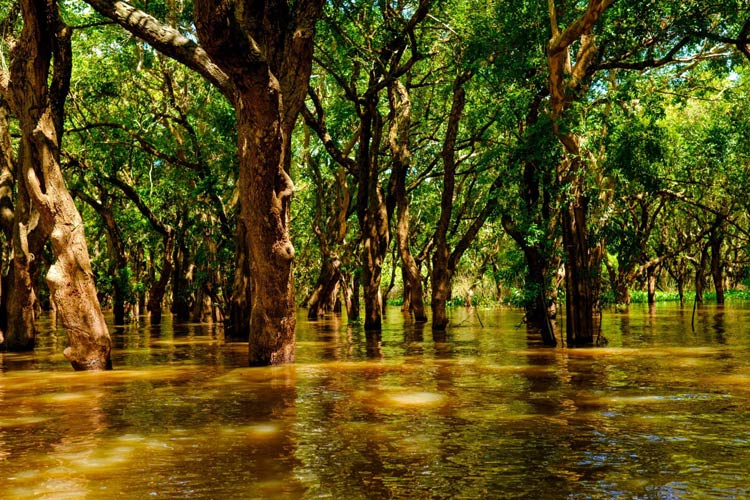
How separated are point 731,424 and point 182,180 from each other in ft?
77.2

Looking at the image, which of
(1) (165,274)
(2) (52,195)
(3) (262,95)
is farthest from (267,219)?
(1) (165,274)

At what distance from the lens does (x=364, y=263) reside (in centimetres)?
2364

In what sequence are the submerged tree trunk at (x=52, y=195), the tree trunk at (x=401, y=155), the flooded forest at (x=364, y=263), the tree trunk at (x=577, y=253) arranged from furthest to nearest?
the tree trunk at (x=401, y=155), the tree trunk at (x=577, y=253), the submerged tree trunk at (x=52, y=195), the flooded forest at (x=364, y=263)

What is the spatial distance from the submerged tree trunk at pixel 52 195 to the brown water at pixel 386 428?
0.74 meters

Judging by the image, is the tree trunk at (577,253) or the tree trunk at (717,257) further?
the tree trunk at (717,257)

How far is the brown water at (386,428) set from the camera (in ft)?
17.7

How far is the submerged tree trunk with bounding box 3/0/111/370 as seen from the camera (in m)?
11.6

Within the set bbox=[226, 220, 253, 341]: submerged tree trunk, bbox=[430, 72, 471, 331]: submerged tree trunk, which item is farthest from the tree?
bbox=[430, 72, 471, 331]: submerged tree trunk

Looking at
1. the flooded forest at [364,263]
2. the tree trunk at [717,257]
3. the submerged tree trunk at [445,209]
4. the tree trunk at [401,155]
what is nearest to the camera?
the flooded forest at [364,263]

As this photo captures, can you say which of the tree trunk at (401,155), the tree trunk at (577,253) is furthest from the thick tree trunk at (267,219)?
the tree trunk at (401,155)

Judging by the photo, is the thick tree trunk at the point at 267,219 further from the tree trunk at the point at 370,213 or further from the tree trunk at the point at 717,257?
the tree trunk at the point at 717,257

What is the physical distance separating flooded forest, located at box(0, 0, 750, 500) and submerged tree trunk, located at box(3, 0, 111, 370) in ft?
0.14

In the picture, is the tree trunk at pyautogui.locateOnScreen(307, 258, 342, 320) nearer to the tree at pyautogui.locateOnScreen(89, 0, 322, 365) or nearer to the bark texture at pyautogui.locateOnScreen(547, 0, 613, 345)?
the bark texture at pyautogui.locateOnScreen(547, 0, 613, 345)

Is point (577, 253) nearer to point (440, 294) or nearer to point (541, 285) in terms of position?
point (541, 285)
